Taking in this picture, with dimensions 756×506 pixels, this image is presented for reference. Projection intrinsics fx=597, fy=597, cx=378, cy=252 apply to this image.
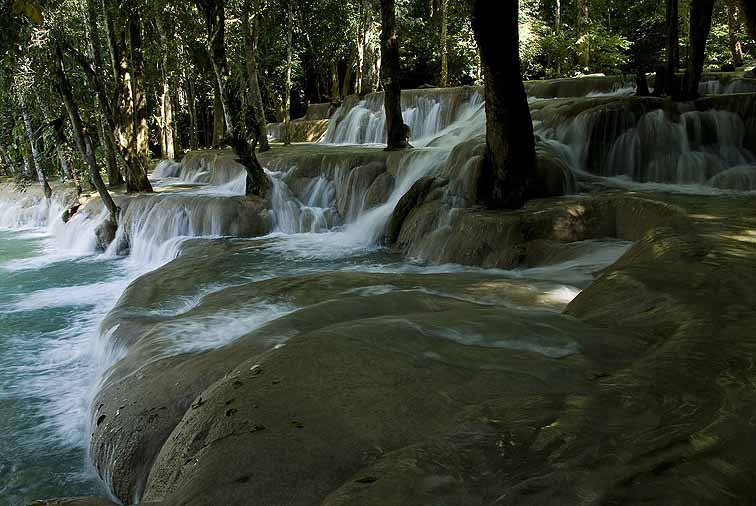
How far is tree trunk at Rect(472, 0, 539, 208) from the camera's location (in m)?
7.62

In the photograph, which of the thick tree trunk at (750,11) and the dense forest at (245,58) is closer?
the thick tree trunk at (750,11)

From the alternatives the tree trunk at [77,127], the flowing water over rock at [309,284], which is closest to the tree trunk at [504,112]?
the flowing water over rock at [309,284]

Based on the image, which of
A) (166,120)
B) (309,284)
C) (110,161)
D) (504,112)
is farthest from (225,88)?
(166,120)

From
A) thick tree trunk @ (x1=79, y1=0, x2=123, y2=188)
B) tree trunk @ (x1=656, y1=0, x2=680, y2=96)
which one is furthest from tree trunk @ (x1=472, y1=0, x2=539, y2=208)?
thick tree trunk @ (x1=79, y1=0, x2=123, y2=188)

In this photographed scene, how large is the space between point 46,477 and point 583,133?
9.53 m

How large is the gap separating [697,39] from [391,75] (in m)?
5.83

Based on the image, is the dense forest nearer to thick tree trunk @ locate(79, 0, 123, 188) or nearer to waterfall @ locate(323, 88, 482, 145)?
thick tree trunk @ locate(79, 0, 123, 188)

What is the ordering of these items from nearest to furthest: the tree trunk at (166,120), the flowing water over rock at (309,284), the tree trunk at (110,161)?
the flowing water over rock at (309,284)
the tree trunk at (110,161)
the tree trunk at (166,120)

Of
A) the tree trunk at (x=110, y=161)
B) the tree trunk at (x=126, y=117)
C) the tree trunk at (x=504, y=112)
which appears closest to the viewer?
the tree trunk at (x=504, y=112)

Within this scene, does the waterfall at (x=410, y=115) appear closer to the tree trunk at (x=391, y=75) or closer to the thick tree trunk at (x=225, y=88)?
the tree trunk at (x=391, y=75)

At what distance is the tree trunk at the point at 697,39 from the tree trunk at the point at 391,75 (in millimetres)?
5581

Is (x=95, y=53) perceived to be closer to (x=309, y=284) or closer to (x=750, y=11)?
(x=309, y=284)

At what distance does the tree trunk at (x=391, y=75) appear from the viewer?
12.4m

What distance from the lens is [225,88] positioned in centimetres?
1149
